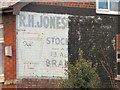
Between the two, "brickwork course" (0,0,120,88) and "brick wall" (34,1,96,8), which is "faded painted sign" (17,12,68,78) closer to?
"brickwork course" (0,0,120,88)

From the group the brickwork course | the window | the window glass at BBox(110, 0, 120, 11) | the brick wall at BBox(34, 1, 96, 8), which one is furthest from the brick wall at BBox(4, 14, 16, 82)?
the window glass at BBox(110, 0, 120, 11)

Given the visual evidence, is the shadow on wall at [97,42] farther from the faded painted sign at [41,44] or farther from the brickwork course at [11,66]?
the brickwork course at [11,66]

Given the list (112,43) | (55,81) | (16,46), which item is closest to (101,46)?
(112,43)

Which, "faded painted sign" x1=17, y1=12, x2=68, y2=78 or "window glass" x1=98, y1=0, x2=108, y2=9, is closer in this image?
"faded painted sign" x1=17, y1=12, x2=68, y2=78

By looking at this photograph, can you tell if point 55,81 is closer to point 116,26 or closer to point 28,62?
point 28,62

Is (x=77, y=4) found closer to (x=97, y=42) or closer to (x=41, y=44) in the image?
(x=97, y=42)

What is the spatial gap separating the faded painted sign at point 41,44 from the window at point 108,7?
1.60 meters

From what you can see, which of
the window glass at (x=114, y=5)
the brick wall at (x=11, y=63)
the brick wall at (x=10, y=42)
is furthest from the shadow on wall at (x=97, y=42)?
the brick wall at (x=10, y=42)

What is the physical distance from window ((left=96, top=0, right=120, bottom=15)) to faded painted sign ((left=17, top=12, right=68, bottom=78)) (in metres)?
1.60

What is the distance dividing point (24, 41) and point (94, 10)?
11.3 feet

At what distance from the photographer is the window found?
19094 mm

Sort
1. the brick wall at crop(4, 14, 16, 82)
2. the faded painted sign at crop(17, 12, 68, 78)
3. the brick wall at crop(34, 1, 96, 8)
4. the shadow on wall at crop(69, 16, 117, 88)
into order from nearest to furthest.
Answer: the brick wall at crop(4, 14, 16, 82), the faded painted sign at crop(17, 12, 68, 78), the brick wall at crop(34, 1, 96, 8), the shadow on wall at crop(69, 16, 117, 88)

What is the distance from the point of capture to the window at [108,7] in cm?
1909

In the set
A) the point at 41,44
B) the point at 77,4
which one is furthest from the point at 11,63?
the point at 77,4
